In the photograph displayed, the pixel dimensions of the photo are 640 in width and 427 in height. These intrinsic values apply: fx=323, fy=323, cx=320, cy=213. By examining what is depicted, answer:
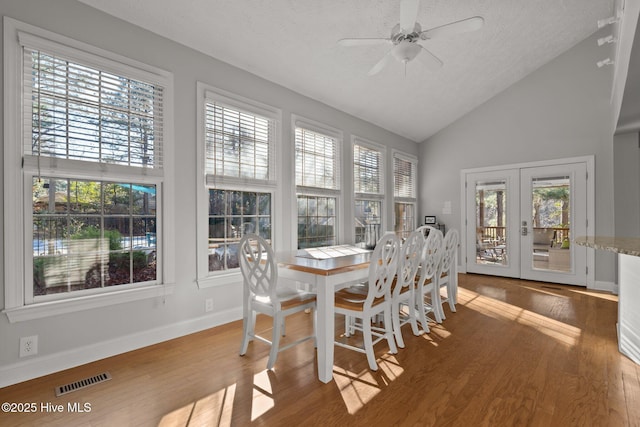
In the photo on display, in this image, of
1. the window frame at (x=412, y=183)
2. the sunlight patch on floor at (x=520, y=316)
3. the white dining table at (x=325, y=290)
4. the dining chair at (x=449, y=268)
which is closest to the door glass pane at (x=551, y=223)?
the sunlight patch on floor at (x=520, y=316)

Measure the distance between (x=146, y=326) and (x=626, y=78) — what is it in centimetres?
463

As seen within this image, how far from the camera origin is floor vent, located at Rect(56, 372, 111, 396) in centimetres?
212

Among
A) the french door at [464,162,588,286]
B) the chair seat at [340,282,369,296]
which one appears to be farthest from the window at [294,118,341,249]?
the french door at [464,162,588,286]

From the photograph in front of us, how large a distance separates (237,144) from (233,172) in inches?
12.8

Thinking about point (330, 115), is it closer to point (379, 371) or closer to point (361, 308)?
point (361, 308)

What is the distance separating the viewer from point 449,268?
151 inches

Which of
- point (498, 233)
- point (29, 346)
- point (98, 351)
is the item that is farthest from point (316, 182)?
point (498, 233)

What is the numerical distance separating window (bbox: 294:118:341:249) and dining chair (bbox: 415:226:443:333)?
1.66 m

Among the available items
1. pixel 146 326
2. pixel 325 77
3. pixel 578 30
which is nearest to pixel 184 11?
pixel 325 77

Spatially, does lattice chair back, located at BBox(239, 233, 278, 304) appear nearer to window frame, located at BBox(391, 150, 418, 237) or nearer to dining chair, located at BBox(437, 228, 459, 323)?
dining chair, located at BBox(437, 228, 459, 323)

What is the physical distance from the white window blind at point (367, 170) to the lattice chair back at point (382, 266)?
2801 mm

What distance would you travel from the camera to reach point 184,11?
2.79 metres

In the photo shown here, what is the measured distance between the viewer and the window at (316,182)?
4348mm

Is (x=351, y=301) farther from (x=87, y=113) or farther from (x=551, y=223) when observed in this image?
(x=551, y=223)
